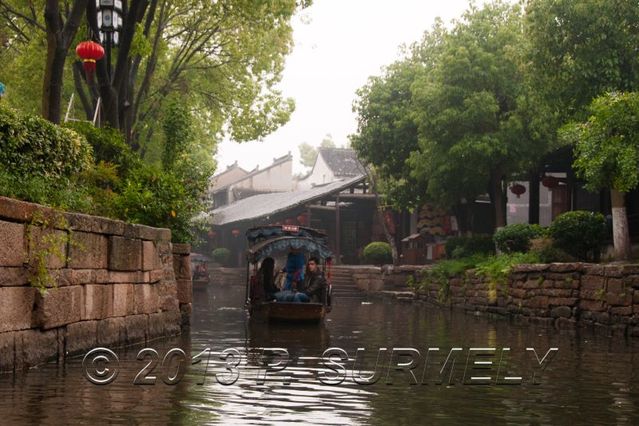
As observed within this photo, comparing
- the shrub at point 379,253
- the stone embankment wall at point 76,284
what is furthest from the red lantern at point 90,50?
the shrub at point 379,253

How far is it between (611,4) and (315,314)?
9.64 meters

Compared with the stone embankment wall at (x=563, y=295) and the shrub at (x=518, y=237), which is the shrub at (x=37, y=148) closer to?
the stone embankment wall at (x=563, y=295)

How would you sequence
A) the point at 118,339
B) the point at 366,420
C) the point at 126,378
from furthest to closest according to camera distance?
the point at 118,339 → the point at 126,378 → the point at 366,420

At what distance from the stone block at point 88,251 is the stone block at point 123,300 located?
58 centimetres

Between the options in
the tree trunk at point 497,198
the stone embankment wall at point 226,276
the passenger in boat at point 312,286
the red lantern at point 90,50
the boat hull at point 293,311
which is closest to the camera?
the red lantern at point 90,50

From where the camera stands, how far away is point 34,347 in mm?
9641

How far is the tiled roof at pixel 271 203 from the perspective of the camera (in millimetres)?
41250

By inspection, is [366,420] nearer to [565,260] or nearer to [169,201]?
[169,201]

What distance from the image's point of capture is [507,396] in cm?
856

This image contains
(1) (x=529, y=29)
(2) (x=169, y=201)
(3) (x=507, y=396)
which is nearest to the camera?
(3) (x=507, y=396)

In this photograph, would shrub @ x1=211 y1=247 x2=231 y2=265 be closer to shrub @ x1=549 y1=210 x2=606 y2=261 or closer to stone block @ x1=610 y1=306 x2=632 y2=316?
shrub @ x1=549 y1=210 x2=606 y2=261

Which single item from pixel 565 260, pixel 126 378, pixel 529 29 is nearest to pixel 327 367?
pixel 126 378

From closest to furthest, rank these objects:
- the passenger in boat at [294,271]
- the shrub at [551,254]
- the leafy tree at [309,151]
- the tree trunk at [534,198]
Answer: the passenger in boat at [294,271]
the shrub at [551,254]
the tree trunk at [534,198]
the leafy tree at [309,151]

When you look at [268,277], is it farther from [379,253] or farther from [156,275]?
[379,253]
